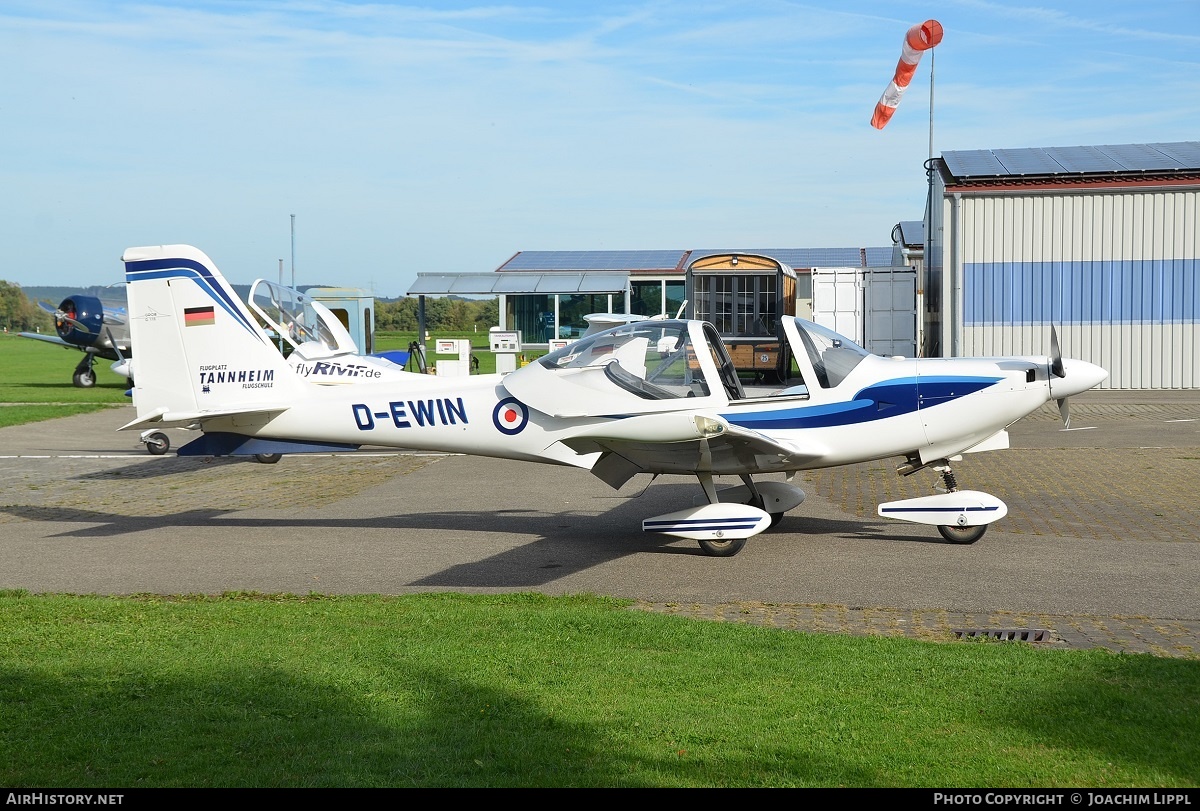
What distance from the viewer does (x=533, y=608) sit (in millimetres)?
6883

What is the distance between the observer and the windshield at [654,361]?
29.1 feet

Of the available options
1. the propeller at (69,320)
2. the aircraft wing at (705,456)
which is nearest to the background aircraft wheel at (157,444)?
the aircraft wing at (705,456)

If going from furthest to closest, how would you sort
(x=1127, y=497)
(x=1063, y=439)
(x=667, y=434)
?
(x=1063, y=439), (x=1127, y=497), (x=667, y=434)

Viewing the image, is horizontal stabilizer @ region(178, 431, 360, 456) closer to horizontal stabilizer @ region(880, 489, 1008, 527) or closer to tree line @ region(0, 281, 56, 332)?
horizontal stabilizer @ region(880, 489, 1008, 527)

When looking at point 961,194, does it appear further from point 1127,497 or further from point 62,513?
point 62,513

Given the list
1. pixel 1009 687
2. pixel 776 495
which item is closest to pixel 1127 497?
pixel 776 495

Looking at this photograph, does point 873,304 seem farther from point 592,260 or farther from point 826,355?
point 592,260

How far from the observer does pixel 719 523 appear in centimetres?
873

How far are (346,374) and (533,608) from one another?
8.07 m

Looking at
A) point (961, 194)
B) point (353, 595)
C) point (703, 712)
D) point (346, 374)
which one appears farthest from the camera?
point (961, 194)

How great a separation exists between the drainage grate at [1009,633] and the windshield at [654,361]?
3.22 m

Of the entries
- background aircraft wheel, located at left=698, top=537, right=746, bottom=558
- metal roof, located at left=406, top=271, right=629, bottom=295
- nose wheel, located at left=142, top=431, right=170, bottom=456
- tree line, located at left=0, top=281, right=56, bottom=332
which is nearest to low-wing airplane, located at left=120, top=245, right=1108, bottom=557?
background aircraft wheel, located at left=698, top=537, right=746, bottom=558

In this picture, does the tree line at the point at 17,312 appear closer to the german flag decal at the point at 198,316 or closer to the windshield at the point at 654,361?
the german flag decal at the point at 198,316

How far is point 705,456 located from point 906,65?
1792 centimetres
